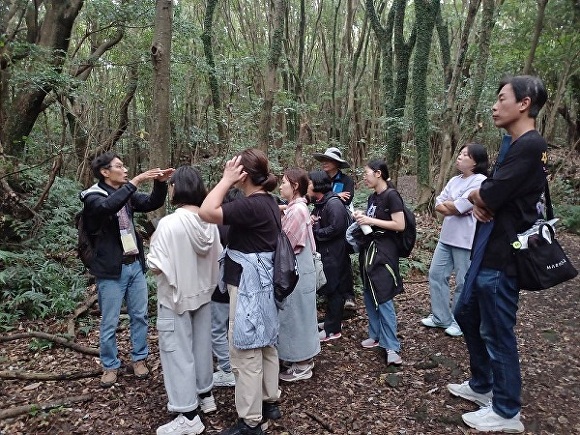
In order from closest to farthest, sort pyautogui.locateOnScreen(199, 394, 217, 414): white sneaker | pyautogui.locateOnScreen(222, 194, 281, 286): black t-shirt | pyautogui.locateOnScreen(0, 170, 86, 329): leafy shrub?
pyautogui.locateOnScreen(222, 194, 281, 286): black t-shirt, pyautogui.locateOnScreen(199, 394, 217, 414): white sneaker, pyautogui.locateOnScreen(0, 170, 86, 329): leafy shrub

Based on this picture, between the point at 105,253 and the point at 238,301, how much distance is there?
4.80ft

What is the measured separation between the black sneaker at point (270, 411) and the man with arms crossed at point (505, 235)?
4.81ft

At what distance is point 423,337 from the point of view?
4.84 m

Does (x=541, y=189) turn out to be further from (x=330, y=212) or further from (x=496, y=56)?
(x=496, y=56)

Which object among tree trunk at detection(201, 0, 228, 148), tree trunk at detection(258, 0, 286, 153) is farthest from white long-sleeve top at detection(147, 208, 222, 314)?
tree trunk at detection(201, 0, 228, 148)

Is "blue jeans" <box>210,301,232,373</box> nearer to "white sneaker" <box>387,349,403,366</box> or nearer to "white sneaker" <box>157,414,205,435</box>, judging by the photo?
"white sneaker" <box>157,414,205,435</box>

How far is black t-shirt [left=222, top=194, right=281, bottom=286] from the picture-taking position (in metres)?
2.93

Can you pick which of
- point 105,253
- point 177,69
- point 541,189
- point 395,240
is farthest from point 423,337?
point 177,69

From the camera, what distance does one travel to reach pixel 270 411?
336 centimetres

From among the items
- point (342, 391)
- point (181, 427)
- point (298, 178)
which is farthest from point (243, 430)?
point (298, 178)

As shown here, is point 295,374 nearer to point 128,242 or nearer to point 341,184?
point 128,242

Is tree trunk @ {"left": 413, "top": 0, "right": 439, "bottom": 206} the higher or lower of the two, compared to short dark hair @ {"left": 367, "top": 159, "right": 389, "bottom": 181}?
higher

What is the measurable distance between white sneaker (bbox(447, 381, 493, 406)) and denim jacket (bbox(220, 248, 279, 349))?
68.2 inches

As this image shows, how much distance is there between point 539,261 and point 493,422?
127 cm
